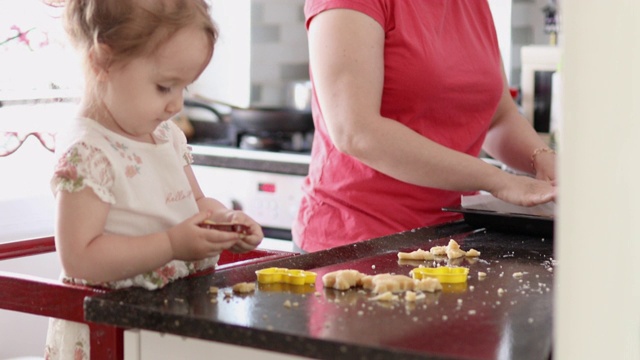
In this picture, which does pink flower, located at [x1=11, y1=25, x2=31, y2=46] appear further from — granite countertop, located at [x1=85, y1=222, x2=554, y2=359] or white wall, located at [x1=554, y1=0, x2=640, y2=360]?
white wall, located at [x1=554, y1=0, x2=640, y2=360]

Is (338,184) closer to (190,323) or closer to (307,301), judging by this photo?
(307,301)

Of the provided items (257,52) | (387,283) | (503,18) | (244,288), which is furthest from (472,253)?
(257,52)

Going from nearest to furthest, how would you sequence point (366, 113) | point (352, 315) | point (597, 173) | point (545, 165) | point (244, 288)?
point (597, 173), point (352, 315), point (244, 288), point (366, 113), point (545, 165)

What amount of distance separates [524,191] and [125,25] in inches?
28.5

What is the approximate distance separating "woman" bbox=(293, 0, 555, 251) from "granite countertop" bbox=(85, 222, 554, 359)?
1.03 ft

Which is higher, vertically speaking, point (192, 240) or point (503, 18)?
point (503, 18)

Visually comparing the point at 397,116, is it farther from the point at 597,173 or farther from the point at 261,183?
the point at 261,183

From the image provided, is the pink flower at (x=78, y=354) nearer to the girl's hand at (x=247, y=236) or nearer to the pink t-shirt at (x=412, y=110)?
the girl's hand at (x=247, y=236)

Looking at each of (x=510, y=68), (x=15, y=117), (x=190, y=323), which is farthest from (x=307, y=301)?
(x=510, y=68)

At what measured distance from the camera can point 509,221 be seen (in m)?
1.72

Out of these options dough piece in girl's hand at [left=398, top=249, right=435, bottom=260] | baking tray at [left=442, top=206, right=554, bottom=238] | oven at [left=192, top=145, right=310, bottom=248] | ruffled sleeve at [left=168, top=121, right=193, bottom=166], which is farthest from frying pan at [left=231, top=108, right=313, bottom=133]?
dough piece in girl's hand at [left=398, top=249, right=435, bottom=260]

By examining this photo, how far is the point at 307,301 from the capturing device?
1.17 m

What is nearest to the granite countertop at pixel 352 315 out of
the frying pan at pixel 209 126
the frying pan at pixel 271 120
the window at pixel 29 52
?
the window at pixel 29 52

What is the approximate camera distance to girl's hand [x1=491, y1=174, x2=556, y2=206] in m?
1.66
